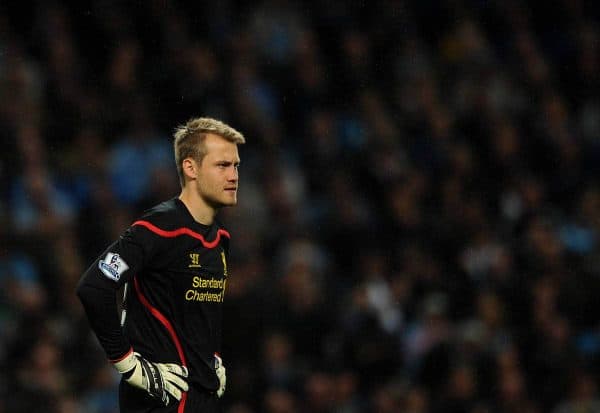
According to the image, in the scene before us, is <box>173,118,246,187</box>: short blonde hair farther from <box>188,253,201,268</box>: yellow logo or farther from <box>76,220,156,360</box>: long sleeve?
<box>76,220,156,360</box>: long sleeve

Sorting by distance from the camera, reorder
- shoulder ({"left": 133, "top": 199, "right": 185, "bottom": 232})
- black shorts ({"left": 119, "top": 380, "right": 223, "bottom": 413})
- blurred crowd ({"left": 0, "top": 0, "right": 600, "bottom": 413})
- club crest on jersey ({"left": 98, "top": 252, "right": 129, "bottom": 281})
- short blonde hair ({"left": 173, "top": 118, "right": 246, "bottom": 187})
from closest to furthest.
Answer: club crest on jersey ({"left": 98, "top": 252, "right": 129, "bottom": 281}) < shoulder ({"left": 133, "top": 199, "right": 185, "bottom": 232}) < black shorts ({"left": 119, "top": 380, "right": 223, "bottom": 413}) < short blonde hair ({"left": 173, "top": 118, "right": 246, "bottom": 187}) < blurred crowd ({"left": 0, "top": 0, "right": 600, "bottom": 413})

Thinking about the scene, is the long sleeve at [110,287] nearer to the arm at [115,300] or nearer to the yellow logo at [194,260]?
the arm at [115,300]

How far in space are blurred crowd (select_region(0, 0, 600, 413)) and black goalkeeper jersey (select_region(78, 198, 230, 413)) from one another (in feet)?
12.2

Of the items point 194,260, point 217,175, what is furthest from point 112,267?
point 217,175

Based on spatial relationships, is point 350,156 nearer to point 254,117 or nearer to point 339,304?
point 254,117

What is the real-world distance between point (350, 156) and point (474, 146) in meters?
1.16

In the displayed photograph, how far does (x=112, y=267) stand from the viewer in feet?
15.8

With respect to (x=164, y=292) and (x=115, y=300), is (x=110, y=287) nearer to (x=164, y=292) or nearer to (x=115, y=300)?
(x=115, y=300)

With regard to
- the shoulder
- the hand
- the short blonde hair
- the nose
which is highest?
the short blonde hair

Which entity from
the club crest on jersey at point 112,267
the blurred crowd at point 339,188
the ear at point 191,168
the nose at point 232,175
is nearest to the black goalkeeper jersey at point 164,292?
the club crest on jersey at point 112,267

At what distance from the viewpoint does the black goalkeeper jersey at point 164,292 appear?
483 centimetres

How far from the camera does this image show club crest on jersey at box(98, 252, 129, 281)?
15.8 feet

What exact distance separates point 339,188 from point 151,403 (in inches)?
224

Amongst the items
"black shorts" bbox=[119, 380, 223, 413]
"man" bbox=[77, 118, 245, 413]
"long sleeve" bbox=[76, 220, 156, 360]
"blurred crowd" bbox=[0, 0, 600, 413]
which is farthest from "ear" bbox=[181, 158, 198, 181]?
"blurred crowd" bbox=[0, 0, 600, 413]
